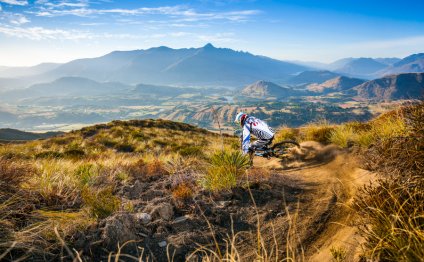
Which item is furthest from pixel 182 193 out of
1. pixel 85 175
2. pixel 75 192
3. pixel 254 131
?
pixel 254 131

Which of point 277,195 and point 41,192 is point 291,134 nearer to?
point 277,195

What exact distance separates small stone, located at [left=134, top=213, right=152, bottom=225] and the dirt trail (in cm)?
248

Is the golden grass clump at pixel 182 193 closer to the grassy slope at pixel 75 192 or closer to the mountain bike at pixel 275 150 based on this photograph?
the grassy slope at pixel 75 192

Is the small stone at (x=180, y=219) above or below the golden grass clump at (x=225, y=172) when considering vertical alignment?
below

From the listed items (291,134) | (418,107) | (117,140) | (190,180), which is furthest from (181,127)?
(418,107)

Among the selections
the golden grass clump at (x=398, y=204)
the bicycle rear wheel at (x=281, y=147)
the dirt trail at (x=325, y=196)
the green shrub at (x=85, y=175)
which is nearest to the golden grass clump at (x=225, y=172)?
the dirt trail at (x=325, y=196)

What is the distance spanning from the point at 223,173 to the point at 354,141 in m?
5.68

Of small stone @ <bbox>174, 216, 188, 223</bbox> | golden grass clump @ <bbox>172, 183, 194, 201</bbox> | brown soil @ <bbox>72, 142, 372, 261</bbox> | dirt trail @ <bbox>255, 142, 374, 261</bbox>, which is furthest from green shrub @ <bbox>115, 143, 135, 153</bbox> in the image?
small stone @ <bbox>174, 216, 188, 223</bbox>

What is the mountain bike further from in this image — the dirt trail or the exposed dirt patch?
the exposed dirt patch

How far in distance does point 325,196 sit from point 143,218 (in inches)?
150

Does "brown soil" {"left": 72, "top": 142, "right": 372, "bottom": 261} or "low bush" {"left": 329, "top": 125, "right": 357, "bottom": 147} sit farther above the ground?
A: "low bush" {"left": 329, "top": 125, "right": 357, "bottom": 147}

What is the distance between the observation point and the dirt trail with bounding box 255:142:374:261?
4345mm

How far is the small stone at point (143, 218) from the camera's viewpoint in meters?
4.88

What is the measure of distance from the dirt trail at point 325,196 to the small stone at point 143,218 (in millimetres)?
2483
